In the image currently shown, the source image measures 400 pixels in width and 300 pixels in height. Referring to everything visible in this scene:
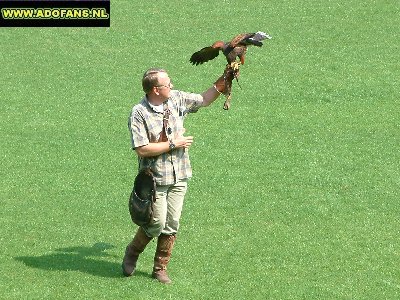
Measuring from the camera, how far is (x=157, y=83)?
8.67 m

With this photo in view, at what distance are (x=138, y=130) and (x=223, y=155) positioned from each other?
3763mm

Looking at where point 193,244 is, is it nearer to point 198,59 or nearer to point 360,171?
point 198,59

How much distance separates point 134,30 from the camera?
1688 centimetres

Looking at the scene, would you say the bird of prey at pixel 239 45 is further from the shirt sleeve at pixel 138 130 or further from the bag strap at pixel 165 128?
the shirt sleeve at pixel 138 130

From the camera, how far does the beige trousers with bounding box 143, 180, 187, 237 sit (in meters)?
8.80

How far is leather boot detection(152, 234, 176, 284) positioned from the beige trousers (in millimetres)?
70

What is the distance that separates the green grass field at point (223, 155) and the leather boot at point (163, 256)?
0.12 metres

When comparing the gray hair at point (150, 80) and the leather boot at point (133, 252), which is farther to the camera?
the leather boot at point (133, 252)

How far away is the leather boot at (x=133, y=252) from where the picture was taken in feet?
29.8

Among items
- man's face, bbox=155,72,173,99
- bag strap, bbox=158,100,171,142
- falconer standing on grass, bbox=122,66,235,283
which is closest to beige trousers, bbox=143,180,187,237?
falconer standing on grass, bbox=122,66,235,283

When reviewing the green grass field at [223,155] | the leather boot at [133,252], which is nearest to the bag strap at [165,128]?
the leather boot at [133,252]

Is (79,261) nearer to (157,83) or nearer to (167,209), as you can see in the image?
(167,209)

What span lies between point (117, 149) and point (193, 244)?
2.91 m

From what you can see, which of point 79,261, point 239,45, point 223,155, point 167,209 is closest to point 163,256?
point 167,209
